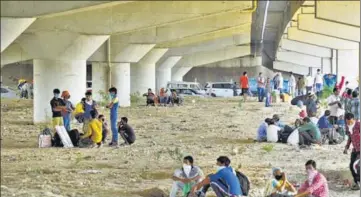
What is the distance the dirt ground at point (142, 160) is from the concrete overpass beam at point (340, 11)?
28.9 feet

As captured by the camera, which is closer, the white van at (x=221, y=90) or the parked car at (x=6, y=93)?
the parked car at (x=6, y=93)

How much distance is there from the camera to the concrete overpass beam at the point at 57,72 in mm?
25000

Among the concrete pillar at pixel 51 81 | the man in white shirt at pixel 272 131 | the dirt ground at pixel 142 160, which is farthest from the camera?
the concrete pillar at pixel 51 81

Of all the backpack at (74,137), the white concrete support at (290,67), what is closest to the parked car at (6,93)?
the backpack at (74,137)

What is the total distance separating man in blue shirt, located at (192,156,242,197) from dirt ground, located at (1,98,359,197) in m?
1.55

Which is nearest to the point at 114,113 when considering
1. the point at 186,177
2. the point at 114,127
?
the point at 114,127

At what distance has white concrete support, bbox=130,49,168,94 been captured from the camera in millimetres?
46772

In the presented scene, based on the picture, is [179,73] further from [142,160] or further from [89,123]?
[142,160]

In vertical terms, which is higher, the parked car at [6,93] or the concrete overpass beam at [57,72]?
the concrete overpass beam at [57,72]

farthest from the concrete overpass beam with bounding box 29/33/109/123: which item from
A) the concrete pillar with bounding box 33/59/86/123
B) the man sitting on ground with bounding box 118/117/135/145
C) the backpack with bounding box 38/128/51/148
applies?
the backpack with bounding box 38/128/51/148

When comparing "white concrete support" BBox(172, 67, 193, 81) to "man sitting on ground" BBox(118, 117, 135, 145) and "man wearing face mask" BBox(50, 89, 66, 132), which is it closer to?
"man sitting on ground" BBox(118, 117, 135, 145)

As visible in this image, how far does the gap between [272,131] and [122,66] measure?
814 inches

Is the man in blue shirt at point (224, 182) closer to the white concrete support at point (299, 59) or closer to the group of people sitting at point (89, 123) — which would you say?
the group of people sitting at point (89, 123)

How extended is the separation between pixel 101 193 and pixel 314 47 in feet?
162
